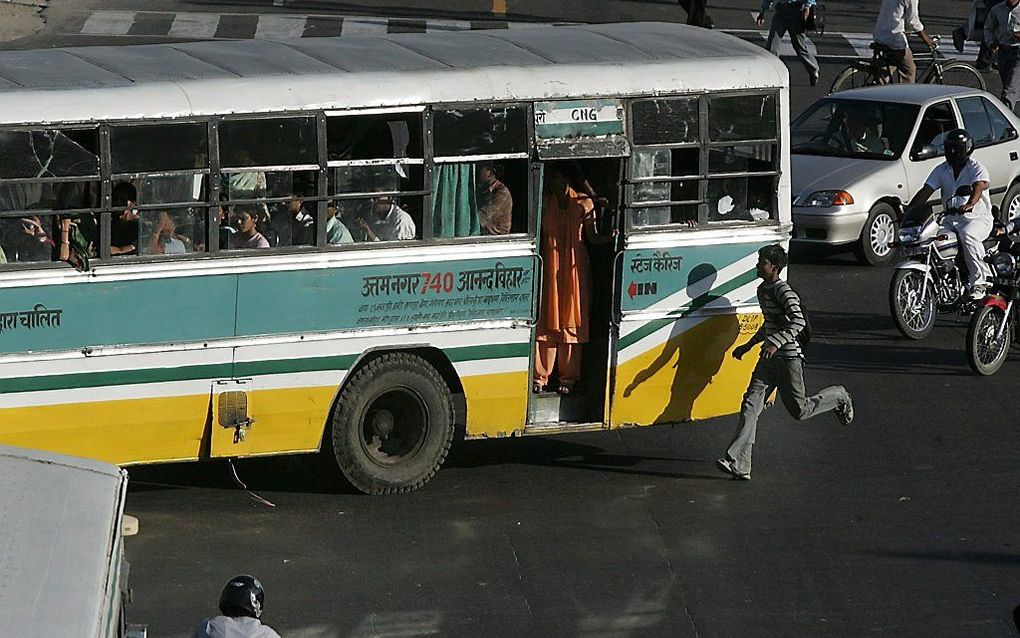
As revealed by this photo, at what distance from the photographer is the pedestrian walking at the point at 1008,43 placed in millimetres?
23906

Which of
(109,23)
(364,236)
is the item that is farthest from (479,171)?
(109,23)

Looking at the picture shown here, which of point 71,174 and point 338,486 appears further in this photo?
point 338,486

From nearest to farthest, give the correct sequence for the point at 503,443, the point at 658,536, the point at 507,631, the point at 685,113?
the point at 507,631 → the point at 658,536 → the point at 685,113 → the point at 503,443

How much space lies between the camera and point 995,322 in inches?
598

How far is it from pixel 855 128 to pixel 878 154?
454mm

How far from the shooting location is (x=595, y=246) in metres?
12.5

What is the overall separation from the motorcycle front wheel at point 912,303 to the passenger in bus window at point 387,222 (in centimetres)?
572

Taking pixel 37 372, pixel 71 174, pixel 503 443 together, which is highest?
pixel 71 174

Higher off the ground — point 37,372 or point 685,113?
point 685,113

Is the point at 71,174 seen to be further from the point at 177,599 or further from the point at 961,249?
the point at 961,249

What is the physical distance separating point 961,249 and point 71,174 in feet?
27.0

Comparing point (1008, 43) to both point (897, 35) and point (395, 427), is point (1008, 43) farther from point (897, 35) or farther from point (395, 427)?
point (395, 427)

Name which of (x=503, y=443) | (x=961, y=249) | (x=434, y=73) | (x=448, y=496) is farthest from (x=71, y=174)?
(x=961, y=249)

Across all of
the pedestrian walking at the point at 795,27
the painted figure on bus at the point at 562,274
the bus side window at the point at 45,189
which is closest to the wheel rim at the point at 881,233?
the painted figure on bus at the point at 562,274
